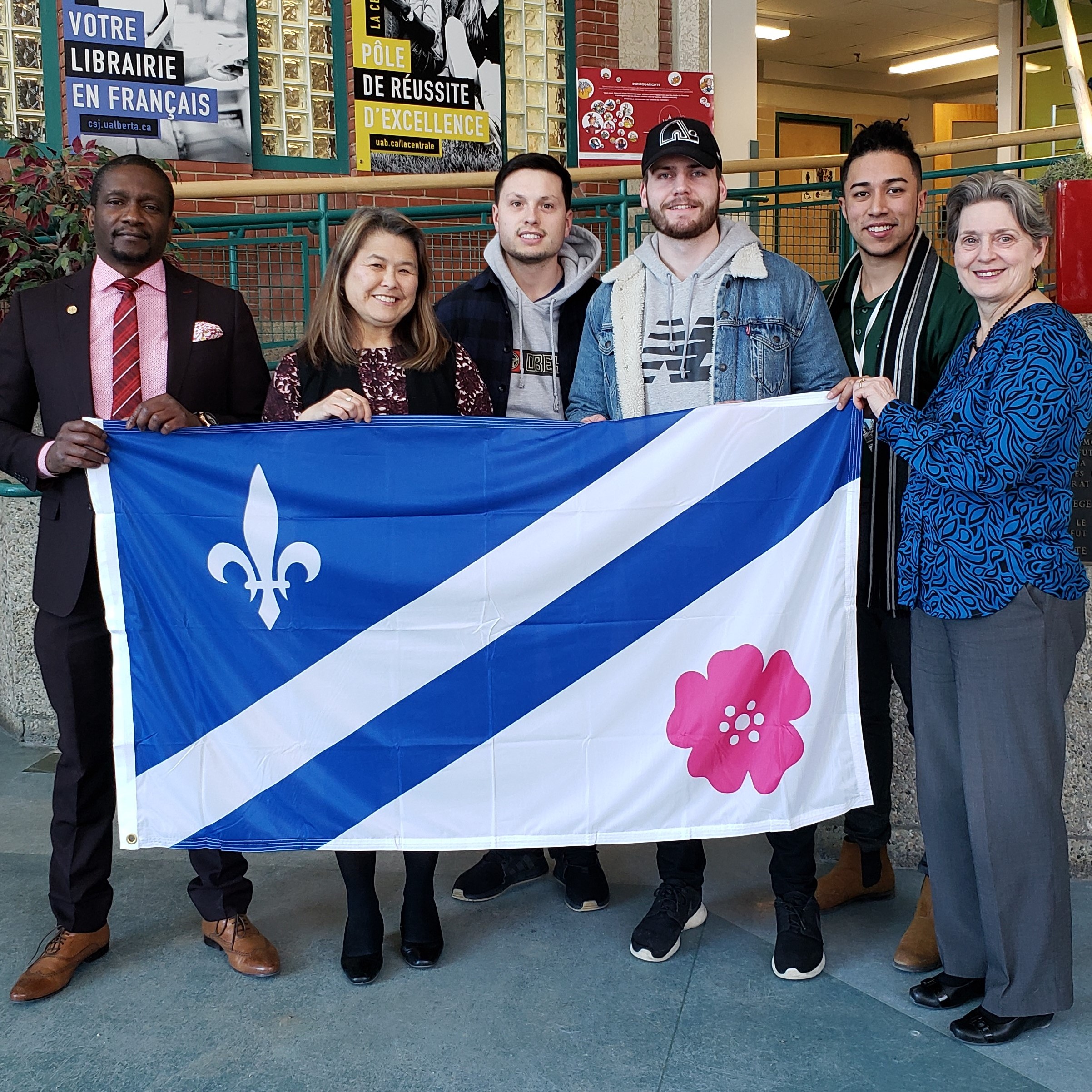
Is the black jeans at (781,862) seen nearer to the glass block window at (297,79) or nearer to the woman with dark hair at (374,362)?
the woman with dark hair at (374,362)

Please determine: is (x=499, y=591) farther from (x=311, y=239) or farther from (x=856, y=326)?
(x=311, y=239)

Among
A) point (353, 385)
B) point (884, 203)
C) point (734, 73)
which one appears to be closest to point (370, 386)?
point (353, 385)

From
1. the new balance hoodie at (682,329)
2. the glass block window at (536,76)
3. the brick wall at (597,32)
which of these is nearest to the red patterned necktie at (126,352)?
the new balance hoodie at (682,329)

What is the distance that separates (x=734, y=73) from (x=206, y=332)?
8076 mm

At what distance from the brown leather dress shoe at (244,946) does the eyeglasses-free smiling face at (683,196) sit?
207 centimetres

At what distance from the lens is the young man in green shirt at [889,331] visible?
2930 millimetres

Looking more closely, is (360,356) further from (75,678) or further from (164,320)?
(75,678)

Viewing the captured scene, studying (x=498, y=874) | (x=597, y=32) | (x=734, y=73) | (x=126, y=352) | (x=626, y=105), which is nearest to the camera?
(x=126, y=352)

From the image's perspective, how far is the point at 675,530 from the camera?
2.84 m

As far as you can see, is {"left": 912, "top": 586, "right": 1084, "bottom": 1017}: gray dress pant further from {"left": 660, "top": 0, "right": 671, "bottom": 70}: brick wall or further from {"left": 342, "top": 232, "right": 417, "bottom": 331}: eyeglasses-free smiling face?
{"left": 660, "top": 0, "right": 671, "bottom": 70}: brick wall

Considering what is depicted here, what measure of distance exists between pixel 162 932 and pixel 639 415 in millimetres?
1918

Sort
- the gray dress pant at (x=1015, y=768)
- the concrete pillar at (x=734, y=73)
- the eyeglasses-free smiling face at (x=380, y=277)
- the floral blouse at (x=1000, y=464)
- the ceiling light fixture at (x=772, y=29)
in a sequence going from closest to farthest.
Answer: the floral blouse at (x=1000, y=464), the gray dress pant at (x=1015, y=768), the eyeglasses-free smiling face at (x=380, y=277), the concrete pillar at (x=734, y=73), the ceiling light fixture at (x=772, y=29)

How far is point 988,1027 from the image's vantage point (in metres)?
2.64

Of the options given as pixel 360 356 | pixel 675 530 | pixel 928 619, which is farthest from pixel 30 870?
pixel 928 619
